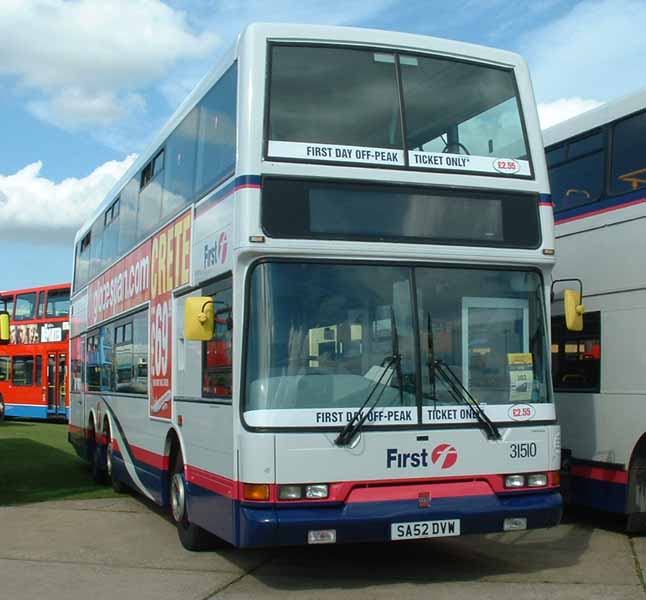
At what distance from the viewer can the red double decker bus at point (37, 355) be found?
3391cm

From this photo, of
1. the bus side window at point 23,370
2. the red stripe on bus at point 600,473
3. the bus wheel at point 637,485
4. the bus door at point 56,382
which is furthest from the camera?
the bus side window at point 23,370

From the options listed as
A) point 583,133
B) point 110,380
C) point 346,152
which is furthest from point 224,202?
point 110,380

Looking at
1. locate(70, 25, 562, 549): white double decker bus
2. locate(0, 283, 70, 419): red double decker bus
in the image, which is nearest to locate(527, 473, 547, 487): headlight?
locate(70, 25, 562, 549): white double decker bus

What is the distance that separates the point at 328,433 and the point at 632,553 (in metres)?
3.82

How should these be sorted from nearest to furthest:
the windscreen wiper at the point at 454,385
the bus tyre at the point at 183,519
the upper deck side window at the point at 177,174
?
the windscreen wiper at the point at 454,385 < the upper deck side window at the point at 177,174 < the bus tyre at the point at 183,519

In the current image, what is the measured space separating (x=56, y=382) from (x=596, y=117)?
26.4 m

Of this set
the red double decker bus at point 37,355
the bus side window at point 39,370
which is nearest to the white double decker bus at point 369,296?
the red double decker bus at point 37,355

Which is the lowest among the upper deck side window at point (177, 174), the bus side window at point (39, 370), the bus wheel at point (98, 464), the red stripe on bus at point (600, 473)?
the bus wheel at point (98, 464)

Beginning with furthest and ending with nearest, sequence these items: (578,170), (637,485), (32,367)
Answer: (32,367)
(578,170)
(637,485)

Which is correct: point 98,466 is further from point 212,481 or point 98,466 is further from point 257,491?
point 257,491

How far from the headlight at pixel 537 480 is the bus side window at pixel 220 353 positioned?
2460mm

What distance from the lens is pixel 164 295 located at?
10.4 meters

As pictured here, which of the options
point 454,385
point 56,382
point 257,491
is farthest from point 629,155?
point 56,382

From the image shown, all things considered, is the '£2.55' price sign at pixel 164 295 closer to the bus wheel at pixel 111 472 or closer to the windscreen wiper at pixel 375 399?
the windscreen wiper at pixel 375 399
